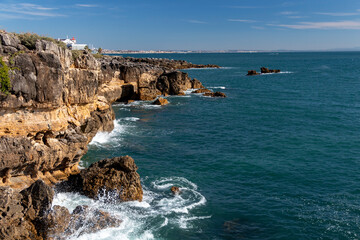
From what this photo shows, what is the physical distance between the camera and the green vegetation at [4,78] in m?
20.5

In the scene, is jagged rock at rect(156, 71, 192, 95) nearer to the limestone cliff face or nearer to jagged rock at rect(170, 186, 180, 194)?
the limestone cliff face

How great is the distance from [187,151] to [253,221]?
1539 centimetres

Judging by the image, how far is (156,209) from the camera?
23.8 m

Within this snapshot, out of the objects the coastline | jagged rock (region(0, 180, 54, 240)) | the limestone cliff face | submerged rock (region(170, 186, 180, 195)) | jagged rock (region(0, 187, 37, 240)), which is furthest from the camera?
submerged rock (region(170, 186, 180, 195))

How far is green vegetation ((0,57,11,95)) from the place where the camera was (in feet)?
67.3

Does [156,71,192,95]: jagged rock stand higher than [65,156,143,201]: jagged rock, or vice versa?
[156,71,192,95]: jagged rock

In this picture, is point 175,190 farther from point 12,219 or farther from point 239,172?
point 12,219

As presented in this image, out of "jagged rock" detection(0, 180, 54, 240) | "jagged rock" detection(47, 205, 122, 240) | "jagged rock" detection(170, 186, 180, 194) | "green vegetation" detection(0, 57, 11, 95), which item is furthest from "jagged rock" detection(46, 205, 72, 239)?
"jagged rock" detection(170, 186, 180, 194)

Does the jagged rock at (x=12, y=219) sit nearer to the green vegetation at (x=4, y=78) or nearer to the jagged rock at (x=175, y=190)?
the green vegetation at (x=4, y=78)

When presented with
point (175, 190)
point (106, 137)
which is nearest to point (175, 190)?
point (175, 190)

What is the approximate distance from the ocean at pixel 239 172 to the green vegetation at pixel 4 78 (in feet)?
28.0

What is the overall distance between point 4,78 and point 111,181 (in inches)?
401

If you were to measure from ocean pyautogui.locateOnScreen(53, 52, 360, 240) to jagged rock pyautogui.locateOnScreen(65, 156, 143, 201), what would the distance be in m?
0.73

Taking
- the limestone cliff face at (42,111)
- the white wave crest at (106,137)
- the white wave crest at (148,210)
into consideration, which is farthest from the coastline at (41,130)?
the white wave crest at (106,137)
